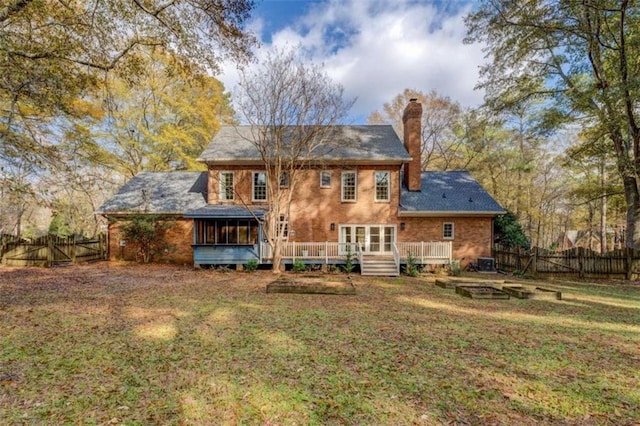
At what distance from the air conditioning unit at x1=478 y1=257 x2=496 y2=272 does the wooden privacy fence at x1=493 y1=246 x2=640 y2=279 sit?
143cm

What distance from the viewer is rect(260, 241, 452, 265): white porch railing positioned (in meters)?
15.9

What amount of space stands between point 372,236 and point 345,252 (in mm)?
2169

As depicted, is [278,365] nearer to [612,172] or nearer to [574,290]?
[574,290]

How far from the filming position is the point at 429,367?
464 cm

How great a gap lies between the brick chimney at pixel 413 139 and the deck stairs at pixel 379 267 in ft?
19.0

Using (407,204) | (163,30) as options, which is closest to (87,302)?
(163,30)

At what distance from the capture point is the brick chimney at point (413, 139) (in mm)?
18422

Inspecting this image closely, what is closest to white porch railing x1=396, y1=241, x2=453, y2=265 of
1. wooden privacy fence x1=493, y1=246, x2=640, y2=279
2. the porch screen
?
wooden privacy fence x1=493, y1=246, x2=640, y2=279

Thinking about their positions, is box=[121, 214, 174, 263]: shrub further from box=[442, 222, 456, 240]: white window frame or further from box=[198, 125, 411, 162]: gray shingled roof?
box=[442, 222, 456, 240]: white window frame

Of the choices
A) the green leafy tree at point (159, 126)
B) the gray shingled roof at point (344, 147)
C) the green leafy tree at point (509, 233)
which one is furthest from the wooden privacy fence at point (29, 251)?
the green leafy tree at point (509, 233)

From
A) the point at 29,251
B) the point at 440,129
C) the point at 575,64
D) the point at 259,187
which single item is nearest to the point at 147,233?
the point at 29,251

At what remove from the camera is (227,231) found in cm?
1730

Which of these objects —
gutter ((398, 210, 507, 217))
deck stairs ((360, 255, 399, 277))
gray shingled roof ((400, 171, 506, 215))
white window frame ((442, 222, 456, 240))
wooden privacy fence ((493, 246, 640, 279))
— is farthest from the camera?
white window frame ((442, 222, 456, 240))

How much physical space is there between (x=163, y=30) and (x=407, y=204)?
14.0 meters
